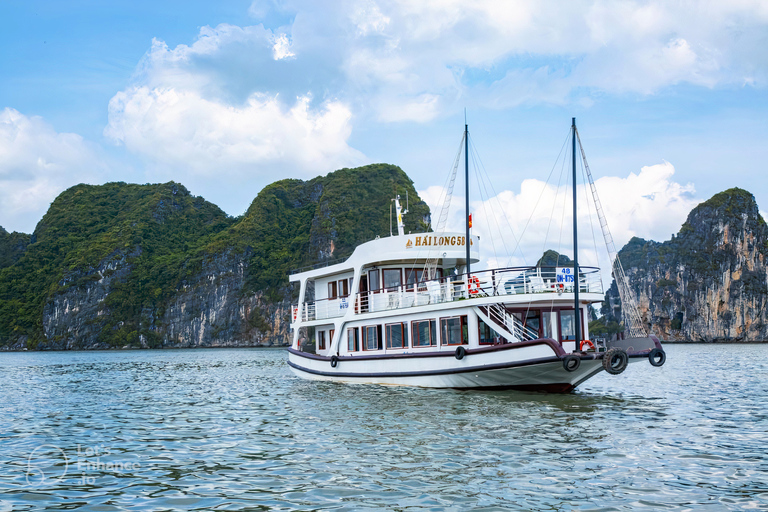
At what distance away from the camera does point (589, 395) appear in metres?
19.8

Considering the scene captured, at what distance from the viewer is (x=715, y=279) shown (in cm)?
13075

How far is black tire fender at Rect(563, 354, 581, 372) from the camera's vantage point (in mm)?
17062

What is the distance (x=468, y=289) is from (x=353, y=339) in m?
6.37

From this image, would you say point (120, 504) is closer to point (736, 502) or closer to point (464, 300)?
point (736, 502)

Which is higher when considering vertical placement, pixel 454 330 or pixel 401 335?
pixel 454 330

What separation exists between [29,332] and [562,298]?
516 feet

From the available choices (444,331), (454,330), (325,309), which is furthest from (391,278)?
(454,330)

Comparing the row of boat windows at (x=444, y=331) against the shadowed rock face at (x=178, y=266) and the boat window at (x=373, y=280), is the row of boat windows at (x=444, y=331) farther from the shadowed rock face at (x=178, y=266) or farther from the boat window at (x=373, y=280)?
the shadowed rock face at (x=178, y=266)

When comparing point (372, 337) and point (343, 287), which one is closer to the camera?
point (372, 337)

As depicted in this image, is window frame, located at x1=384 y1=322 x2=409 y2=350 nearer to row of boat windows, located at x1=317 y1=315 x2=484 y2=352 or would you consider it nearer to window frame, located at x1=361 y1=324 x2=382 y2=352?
row of boat windows, located at x1=317 y1=315 x2=484 y2=352

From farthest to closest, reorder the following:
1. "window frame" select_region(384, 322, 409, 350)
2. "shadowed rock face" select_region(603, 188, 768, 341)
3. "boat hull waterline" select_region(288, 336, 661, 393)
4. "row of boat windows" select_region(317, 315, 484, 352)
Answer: "shadowed rock face" select_region(603, 188, 768, 341) < "window frame" select_region(384, 322, 409, 350) < "row of boat windows" select_region(317, 315, 484, 352) < "boat hull waterline" select_region(288, 336, 661, 393)

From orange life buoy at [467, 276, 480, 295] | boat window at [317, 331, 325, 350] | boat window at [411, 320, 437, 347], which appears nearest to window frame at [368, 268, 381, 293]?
boat window at [411, 320, 437, 347]

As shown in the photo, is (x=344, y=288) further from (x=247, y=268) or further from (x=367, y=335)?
(x=247, y=268)

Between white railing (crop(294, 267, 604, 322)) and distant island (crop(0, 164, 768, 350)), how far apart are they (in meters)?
107
